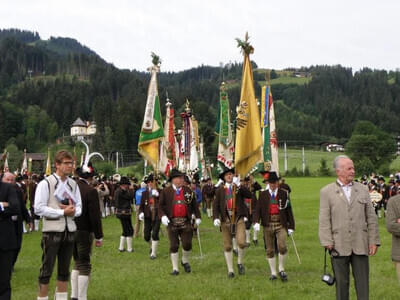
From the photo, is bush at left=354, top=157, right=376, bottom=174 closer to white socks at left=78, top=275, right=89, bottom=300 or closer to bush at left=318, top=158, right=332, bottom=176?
bush at left=318, top=158, right=332, bottom=176

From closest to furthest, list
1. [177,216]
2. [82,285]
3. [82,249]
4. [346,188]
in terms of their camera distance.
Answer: [346,188] → [82,285] → [82,249] → [177,216]

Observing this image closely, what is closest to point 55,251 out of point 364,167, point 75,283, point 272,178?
point 75,283

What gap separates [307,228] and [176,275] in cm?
1107

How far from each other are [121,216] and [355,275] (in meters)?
9.46

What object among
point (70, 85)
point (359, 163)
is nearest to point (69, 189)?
point (359, 163)

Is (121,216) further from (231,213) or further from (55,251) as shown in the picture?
(55,251)

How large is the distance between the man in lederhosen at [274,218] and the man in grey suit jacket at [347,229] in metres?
3.67

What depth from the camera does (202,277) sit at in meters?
10.6

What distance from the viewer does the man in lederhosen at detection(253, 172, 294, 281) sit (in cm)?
1033

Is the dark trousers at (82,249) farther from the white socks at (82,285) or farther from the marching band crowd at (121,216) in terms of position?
the white socks at (82,285)

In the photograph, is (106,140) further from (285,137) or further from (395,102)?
(395,102)

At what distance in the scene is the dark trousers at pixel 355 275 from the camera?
655cm

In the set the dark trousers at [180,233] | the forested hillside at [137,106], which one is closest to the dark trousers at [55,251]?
the dark trousers at [180,233]

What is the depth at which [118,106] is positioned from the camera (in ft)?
408
